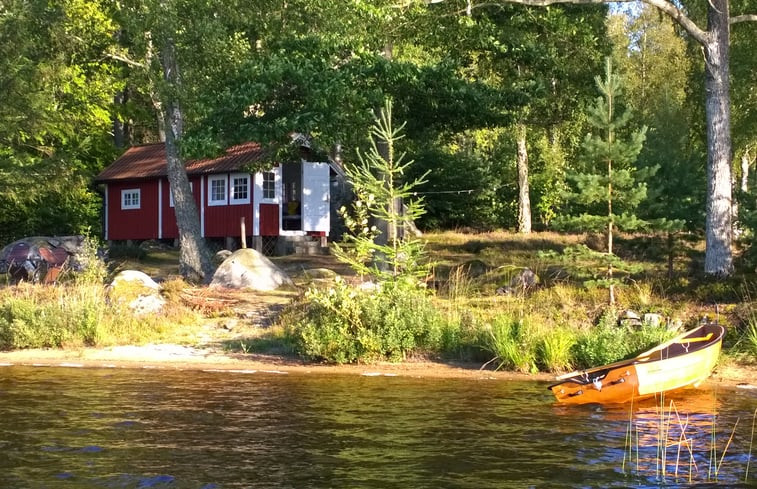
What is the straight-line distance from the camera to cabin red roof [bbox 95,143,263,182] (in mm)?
34844

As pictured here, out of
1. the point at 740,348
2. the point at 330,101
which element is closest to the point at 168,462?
the point at 740,348

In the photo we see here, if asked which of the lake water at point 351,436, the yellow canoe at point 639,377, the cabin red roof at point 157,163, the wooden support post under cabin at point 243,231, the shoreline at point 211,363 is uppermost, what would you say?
the cabin red roof at point 157,163

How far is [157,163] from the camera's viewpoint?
128ft

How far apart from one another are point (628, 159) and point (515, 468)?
34.9 feet

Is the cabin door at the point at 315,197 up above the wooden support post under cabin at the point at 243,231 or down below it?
above

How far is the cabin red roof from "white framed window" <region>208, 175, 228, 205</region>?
507 mm

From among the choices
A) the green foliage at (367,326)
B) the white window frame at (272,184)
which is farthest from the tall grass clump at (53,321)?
the white window frame at (272,184)

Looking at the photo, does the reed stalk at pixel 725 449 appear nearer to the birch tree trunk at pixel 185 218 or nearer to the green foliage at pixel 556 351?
the green foliage at pixel 556 351

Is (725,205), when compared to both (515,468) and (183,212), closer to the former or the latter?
(515,468)

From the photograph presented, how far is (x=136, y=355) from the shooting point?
1778 cm

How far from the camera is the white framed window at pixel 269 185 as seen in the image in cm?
3475

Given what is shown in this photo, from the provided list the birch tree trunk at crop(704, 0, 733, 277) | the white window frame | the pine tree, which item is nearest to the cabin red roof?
the white window frame

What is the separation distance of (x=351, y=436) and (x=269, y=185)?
83.0 feet

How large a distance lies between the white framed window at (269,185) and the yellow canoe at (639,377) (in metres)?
23.0
